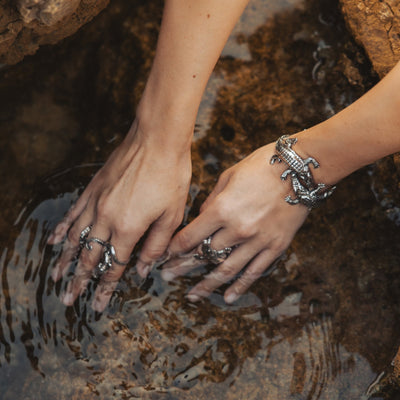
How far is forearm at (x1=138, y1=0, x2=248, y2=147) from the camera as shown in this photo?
1.46m

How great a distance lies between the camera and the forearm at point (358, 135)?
1.39 metres

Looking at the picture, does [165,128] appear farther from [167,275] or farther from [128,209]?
[167,275]

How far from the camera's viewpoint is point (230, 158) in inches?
75.0

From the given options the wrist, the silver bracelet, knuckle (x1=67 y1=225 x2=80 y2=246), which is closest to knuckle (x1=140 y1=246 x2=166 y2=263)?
knuckle (x1=67 y1=225 x2=80 y2=246)

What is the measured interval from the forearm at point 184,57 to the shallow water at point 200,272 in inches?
13.5

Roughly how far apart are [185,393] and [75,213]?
2.50 ft

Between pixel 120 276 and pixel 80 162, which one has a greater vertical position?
pixel 80 162

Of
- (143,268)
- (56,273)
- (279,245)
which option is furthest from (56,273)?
(279,245)

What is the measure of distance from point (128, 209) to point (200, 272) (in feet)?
1.29

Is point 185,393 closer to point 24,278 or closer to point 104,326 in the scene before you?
point 104,326

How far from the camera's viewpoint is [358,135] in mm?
1454

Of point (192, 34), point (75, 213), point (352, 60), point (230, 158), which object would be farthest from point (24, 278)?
point (352, 60)

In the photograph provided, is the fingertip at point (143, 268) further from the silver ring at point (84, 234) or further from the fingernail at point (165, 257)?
the silver ring at point (84, 234)

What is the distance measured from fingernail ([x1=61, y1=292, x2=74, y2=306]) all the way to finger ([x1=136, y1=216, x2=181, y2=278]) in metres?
0.27
